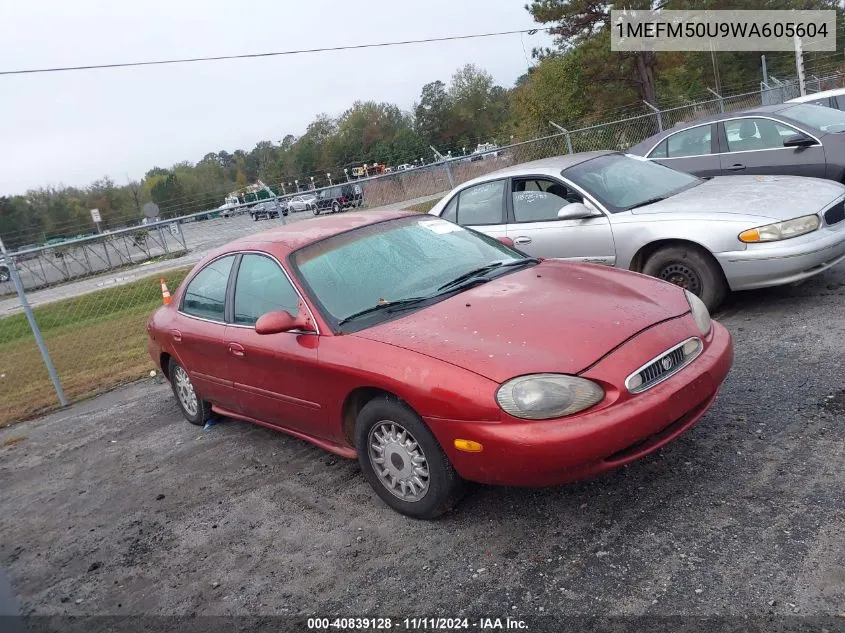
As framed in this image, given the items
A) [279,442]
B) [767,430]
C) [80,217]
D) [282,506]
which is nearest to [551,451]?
[767,430]

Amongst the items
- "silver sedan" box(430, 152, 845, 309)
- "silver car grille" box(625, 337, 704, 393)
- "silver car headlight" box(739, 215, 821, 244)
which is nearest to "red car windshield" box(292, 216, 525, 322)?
"silver sedan" box(430, 152, 845, 309)

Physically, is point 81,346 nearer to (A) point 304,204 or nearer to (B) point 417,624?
(A) point 304,204

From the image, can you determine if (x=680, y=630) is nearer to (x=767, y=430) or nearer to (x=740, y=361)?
(x=767, y=430)

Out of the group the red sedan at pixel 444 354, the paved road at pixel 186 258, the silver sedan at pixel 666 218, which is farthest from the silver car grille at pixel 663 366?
the paved road at pixel 186 258

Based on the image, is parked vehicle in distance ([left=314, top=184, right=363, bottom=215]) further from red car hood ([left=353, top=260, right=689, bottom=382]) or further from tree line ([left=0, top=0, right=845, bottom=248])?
red car hood ([left=353, top=260, right=689, bottom=382])

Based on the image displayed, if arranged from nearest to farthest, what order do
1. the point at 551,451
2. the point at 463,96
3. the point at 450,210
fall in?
the point at 551,451, the point at 450,210, the point at 463,96

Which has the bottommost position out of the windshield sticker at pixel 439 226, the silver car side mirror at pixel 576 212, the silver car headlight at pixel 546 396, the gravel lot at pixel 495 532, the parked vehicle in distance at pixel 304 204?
the gravel lot at pixel 495 532

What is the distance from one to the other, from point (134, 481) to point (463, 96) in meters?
69.1

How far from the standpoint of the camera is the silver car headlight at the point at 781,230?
538 cm

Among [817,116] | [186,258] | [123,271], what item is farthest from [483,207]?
[123,271]

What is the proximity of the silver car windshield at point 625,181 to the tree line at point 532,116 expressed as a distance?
760 inches

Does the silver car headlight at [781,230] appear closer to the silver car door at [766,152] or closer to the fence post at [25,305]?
the silver car door at [766,152]

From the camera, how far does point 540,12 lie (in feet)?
109

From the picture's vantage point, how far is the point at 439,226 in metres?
4.88
